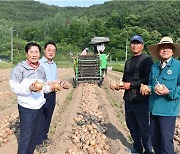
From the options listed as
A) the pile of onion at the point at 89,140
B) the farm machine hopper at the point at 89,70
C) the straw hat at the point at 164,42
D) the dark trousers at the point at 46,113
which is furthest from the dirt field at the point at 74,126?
the farm machine hopper at the point at 89,70

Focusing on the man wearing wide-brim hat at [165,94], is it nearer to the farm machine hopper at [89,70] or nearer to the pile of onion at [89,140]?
the pile of onion at [89,140]

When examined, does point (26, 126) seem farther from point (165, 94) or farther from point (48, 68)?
point (165, 94)

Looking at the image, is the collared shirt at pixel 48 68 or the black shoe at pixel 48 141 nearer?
the collared shirt at pixel 48 68

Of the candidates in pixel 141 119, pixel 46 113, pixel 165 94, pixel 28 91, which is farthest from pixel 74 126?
pixel 165 94

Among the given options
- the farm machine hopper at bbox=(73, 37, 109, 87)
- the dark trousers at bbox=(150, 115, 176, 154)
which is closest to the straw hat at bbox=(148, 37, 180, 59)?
the dark trousers at bbox=(150, 115, 176, 154)

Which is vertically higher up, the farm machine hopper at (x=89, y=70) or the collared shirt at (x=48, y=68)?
the collared shirt at (x=48, y=68)

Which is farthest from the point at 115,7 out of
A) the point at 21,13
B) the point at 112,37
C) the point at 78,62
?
the point at 78,62

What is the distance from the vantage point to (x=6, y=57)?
166 feet

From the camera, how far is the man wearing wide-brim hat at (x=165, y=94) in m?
3.29

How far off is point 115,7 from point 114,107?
91.3 meters

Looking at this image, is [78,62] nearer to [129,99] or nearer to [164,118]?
[129,99]

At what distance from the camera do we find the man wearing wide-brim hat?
10.8ft

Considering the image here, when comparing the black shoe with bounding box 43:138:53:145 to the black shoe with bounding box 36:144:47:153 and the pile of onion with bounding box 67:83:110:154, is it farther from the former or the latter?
the pile of onion with bounding box 67:83:110:154

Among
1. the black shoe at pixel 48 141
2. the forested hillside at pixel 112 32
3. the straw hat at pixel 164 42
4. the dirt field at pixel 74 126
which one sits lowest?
the dirt field at pixel 74 126
